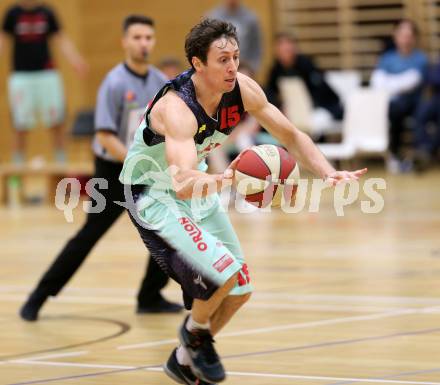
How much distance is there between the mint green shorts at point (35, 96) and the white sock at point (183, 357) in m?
12.5

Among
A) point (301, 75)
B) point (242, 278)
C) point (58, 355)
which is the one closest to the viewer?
point (242, 278)

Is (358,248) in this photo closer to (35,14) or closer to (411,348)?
(411,348)

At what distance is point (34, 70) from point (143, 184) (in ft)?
41.0

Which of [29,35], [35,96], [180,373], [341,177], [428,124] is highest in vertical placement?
[341,177]

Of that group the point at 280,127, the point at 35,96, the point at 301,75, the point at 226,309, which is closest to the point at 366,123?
the point at 301,75

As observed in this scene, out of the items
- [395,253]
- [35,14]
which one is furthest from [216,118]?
[35,14]

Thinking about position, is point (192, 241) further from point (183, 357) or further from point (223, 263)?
point (183, 357)

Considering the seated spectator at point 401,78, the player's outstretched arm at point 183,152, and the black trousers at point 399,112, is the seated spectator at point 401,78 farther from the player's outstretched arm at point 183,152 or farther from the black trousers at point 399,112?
the player's outstretched arm at point 183,152

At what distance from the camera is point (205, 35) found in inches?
224

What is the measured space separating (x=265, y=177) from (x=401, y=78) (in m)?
13.7

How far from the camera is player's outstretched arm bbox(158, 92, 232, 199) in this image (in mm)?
5348

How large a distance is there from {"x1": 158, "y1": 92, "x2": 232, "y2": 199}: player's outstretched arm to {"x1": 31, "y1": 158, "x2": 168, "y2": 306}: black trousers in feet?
8.16

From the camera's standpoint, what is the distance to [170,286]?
9.80 m

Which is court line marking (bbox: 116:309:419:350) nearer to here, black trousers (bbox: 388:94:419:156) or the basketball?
the basketball
